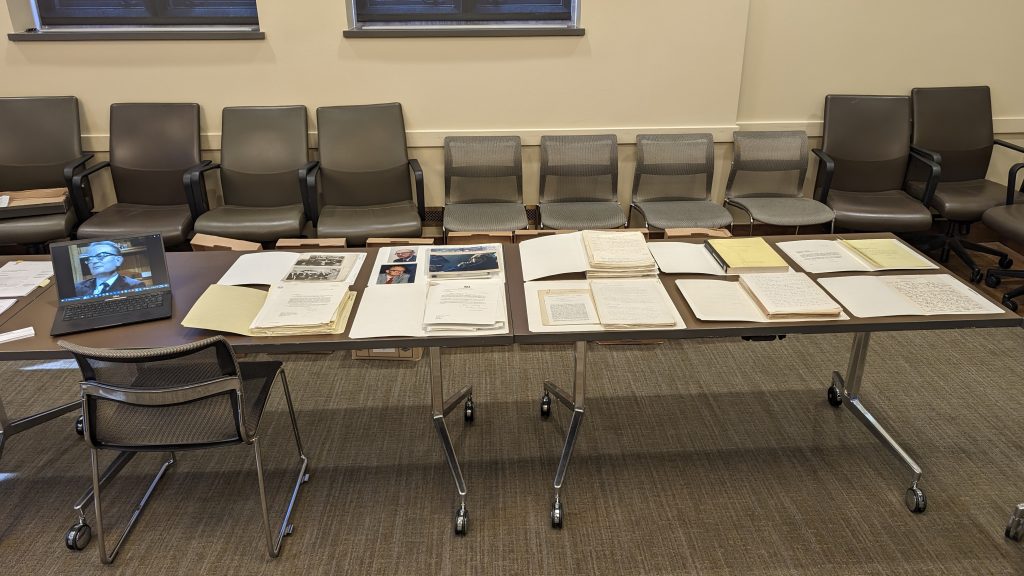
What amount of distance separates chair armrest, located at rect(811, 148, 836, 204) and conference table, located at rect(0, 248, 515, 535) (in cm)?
228

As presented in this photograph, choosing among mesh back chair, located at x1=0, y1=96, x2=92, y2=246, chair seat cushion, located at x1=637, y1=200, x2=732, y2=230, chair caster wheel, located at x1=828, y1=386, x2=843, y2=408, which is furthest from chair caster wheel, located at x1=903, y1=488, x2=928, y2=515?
mesh back chair, located at x1=0, y1=96, x2=92, y2=246

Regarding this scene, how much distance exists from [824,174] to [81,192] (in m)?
4.03

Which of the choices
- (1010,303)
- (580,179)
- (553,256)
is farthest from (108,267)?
(1010,303)

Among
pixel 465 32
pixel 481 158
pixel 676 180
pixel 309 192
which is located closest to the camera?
pixel 309 192

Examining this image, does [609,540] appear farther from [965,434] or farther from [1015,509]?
[965,434]

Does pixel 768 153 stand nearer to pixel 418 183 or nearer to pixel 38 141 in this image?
pixel 418 183

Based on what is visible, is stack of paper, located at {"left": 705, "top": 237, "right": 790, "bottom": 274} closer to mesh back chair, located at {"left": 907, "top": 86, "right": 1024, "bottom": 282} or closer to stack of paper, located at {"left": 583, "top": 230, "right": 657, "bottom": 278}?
stack of paper, located at {"left": 583, "top": 230, "right": 657, "bottom": 278}

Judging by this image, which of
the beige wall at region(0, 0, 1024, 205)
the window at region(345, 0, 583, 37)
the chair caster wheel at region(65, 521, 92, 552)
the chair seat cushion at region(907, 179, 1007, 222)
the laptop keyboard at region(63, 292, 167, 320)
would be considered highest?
the window at region(345, 0, 583, 37)

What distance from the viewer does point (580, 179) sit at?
414cm

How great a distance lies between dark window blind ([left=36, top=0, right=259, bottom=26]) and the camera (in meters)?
3.99

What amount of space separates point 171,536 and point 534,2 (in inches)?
129

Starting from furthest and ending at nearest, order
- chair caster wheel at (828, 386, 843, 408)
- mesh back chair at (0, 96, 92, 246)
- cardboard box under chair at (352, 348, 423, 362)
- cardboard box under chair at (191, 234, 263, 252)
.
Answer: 1. mesh back chair at (0, 96, 92, 246)
2. cardboard box under chair at (191, 234, 263, 252)
3. cardboard box under chair at (352, 348, 423, 362)
4. chair caster wheel at (828, 386, 843, 408)

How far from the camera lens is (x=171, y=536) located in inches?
88.3

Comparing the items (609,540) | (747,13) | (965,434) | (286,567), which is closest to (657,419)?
(609,540)
